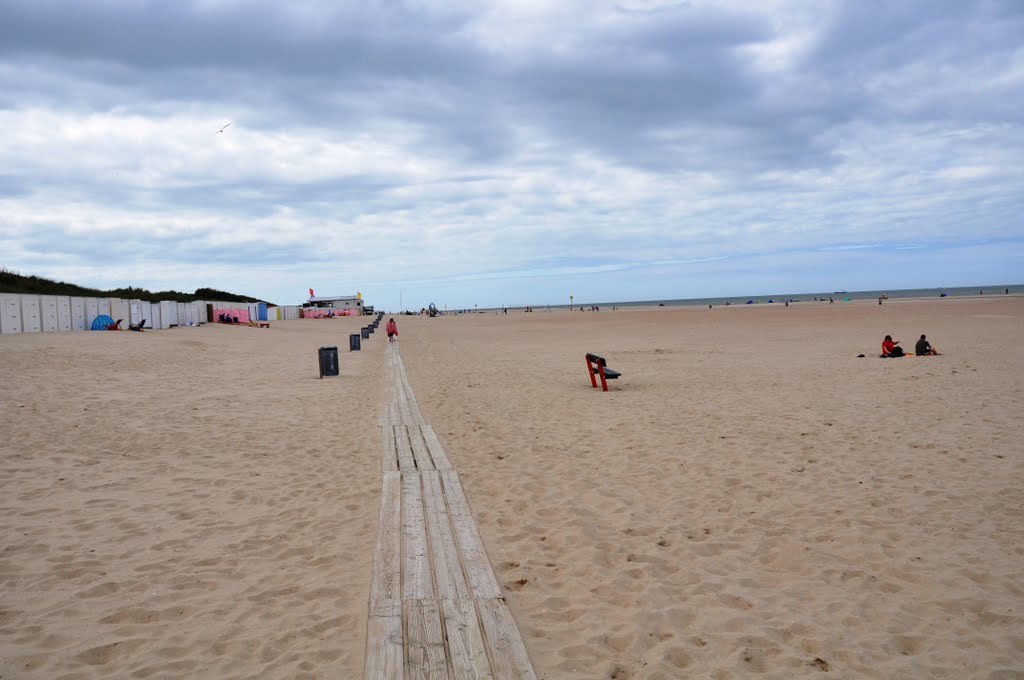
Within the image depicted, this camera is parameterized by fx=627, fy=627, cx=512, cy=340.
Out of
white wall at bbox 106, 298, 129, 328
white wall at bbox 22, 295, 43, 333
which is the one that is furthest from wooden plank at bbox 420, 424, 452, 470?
white wall at bbox 106, 298, 129, 328

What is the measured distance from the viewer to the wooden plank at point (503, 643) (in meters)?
3.48

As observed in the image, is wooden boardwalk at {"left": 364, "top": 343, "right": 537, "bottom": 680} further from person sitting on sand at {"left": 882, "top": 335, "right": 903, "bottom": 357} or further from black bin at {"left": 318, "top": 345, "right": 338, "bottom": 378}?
person sitting on sand at {"left": 882, "top": 335, "right": 903, "bottom": 357}

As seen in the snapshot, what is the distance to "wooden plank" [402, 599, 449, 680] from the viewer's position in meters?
3.44

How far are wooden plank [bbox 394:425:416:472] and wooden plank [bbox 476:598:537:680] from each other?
3.86 m

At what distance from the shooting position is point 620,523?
596cm

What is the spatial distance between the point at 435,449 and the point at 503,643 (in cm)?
528

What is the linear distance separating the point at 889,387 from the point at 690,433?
20.1 feet

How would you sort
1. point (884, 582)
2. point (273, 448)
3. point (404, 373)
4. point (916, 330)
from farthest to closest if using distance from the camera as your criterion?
point (916, 330), point (404, 373), point (273, 448), point (884, 582)

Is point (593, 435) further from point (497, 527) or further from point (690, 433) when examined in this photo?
point (497, 527)

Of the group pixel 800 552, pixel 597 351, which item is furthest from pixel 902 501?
pixel 597 351

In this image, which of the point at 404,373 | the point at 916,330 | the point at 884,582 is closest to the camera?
the point at 884,582

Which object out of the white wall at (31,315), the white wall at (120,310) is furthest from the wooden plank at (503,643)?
the white wall at (120,310)

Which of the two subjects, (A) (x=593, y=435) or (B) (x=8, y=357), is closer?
(A) (x=593, y=435)

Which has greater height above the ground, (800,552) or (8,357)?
(8,357)
